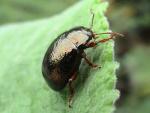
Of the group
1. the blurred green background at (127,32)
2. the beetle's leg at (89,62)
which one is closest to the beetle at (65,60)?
the beetle's leg at (89,62)

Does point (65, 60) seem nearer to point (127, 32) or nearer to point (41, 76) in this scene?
point (41, 76)

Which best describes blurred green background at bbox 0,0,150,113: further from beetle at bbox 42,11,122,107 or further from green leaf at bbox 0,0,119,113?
beetle at bbox 42,11,122,107

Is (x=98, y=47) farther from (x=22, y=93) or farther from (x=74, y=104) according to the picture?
(x=22, y=93)

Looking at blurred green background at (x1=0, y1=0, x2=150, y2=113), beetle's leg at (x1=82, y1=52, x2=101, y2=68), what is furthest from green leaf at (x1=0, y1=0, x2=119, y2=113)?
blurred green background at (x1=0, y1=0, x2=150, y2=113)

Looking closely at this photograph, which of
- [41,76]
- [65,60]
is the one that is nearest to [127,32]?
[41,76]

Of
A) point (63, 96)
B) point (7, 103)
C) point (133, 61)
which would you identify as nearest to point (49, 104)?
point (63, 96)

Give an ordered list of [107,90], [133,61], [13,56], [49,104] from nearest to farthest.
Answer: [107,90] < [49,104] < [13,56] < [133,61]

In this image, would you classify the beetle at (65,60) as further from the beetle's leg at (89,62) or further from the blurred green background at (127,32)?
the blurred green background at (127,32)
